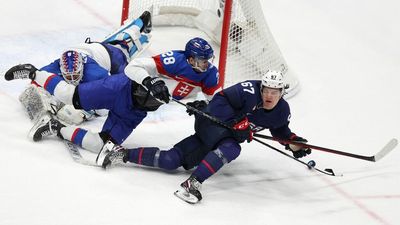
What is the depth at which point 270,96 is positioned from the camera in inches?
152

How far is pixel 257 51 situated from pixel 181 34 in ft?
3.13

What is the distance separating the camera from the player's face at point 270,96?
3.85 meters

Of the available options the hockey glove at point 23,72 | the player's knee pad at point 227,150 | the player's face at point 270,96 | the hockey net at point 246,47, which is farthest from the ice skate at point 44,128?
the hockey net at point 246,47

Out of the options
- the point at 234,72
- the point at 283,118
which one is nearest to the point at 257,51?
the point at 234,72

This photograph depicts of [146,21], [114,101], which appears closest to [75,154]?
[114,101]

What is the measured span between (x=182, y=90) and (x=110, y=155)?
74 centimetres

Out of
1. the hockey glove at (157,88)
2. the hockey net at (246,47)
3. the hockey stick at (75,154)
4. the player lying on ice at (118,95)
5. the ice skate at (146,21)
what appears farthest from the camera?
the ice skate at (146,21)

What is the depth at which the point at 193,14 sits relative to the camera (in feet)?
19.3

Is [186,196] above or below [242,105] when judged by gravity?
below

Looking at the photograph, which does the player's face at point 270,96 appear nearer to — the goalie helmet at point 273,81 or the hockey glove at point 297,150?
the goalie helmet at point 273,81

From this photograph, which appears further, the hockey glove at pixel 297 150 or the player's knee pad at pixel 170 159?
the hockey glove at pixel 297 150

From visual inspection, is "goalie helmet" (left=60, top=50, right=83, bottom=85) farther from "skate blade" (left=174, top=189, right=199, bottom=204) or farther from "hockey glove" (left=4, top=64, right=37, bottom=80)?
"skate blade" (left=174, top=189, right=199, bottom=204)

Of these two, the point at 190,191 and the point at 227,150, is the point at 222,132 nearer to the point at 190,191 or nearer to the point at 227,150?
the point at 227,150

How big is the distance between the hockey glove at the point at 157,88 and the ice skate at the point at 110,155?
1.14 feet
